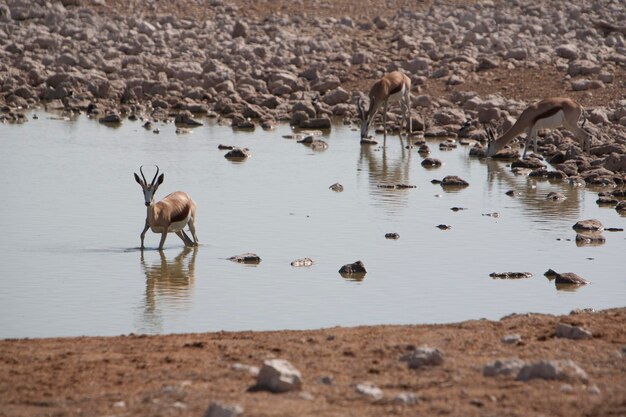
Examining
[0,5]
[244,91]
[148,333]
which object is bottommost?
[148,333]

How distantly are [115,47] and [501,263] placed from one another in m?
18.5

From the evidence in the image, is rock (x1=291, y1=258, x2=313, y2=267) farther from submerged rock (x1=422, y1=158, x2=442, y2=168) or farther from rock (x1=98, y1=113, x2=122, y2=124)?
rock (x1=98, y1=113, x2=122, y2=124)

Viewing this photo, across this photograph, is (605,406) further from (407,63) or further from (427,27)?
(427,27)

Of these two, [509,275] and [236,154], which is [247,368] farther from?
[236,154]

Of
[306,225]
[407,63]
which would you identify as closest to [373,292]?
[306,225]

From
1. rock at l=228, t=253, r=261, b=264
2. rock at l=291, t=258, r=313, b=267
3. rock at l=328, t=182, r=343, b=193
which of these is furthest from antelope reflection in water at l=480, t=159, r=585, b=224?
rock at l=228, t=253, r=261, b=264

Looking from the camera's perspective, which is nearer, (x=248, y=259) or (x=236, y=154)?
(x=248, y=259)

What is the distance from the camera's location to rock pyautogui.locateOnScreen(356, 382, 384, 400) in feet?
20.1

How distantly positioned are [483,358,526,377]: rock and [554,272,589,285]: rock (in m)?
4.25

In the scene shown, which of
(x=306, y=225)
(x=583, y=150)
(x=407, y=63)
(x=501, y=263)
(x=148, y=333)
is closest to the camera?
(x=148, y=333)

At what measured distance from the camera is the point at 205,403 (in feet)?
19.7

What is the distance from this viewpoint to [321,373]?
6.62m

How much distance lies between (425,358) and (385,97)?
1611cm

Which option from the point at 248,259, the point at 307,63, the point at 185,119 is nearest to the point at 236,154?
the point at 185,119
